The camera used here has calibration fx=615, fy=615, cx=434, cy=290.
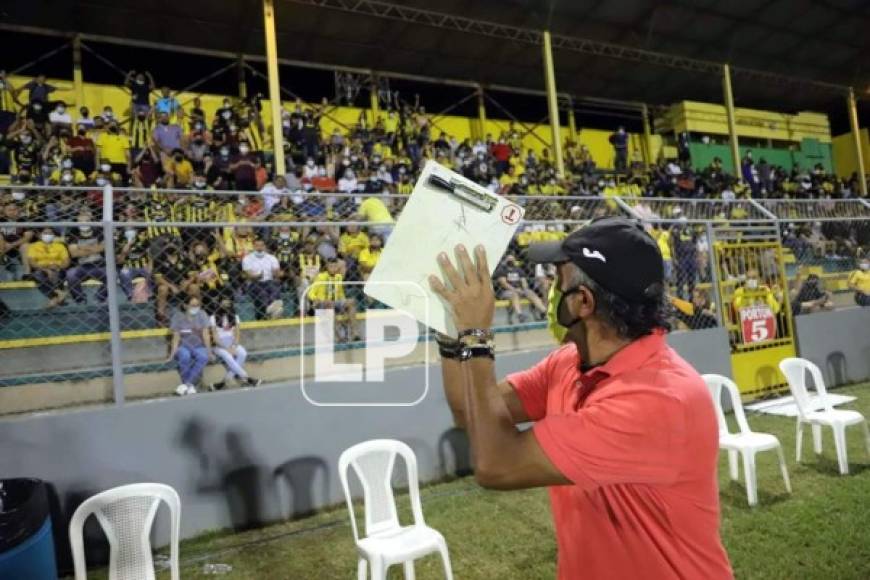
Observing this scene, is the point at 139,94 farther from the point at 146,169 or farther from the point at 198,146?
the point at 146,169

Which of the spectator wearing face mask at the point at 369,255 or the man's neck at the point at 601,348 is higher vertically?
the spectator wearing face mask at the point at 369,255

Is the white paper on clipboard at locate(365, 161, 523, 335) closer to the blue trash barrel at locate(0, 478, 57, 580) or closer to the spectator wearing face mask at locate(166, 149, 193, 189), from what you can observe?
the blue trash barrel at locate(0, 478, 57, 580)

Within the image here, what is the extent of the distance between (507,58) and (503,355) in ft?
37.3

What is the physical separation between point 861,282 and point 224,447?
9.90 m

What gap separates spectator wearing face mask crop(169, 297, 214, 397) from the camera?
516 cm

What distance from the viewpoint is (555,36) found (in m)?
13.9

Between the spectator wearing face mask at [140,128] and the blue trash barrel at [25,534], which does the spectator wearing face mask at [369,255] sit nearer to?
the blue trash barrel at [25,534]

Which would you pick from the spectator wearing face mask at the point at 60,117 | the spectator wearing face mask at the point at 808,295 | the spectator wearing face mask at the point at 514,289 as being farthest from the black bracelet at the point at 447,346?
the spectator wearing face mask at the point at 60,117

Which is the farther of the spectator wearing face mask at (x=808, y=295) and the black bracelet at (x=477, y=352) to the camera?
the spectator wearing face mask at (x=808, y=295)

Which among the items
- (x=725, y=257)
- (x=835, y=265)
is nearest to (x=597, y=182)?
(x=835, y=265)

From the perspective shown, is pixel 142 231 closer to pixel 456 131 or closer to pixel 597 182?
pixel 597 182

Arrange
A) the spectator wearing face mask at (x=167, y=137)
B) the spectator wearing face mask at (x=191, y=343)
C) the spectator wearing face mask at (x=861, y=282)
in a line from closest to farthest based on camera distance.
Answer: the spectator wearing face mask at (x=191, y=343)
the spectator wearing face mask at (x=861, y=282)
the spectator wearing face mask at (x=167, y=137)

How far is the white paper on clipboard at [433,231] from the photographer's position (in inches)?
53.6

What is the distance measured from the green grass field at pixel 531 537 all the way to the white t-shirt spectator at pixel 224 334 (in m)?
1.56
